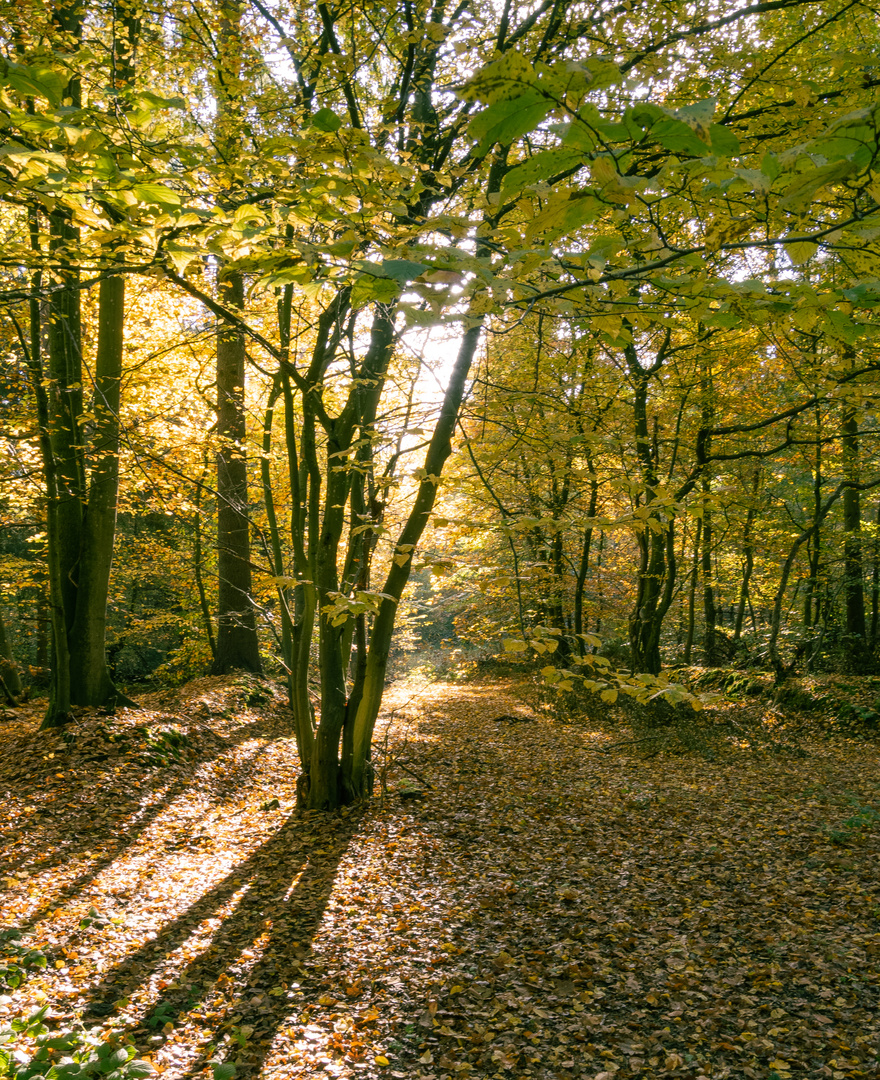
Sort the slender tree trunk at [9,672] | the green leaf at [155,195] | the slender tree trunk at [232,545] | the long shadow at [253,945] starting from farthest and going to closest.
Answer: the slender tree trunk at [9,672]
the slender tree trunk at [232,545]
the long shadow at [253,945]
the green leaf at [155,195]

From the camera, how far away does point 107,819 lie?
577 cm

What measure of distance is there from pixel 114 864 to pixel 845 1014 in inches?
203

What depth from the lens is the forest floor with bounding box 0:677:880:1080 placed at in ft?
10.3

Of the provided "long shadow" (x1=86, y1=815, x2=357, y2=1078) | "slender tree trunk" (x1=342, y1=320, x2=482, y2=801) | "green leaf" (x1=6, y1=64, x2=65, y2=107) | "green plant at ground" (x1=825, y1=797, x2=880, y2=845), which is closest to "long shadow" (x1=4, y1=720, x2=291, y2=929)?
"long shadow" (x1=86, y1=815, x2=357, y2=1078)

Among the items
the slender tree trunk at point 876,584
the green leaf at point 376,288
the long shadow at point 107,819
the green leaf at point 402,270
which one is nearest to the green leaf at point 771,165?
the green leaf at point 402,270

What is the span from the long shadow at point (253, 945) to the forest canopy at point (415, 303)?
3.30 ft

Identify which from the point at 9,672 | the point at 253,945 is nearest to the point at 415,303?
the point at 253,945

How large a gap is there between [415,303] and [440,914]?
4.28 m

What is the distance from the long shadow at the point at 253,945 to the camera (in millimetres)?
3293

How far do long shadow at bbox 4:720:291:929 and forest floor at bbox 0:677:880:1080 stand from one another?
3cm

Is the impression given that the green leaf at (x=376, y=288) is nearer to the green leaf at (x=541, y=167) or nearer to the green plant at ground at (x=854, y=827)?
the green leaf at (x=541, y=167)

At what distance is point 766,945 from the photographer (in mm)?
3971

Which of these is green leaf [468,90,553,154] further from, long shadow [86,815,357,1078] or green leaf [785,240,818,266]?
long shadow [86,815,357,1078]

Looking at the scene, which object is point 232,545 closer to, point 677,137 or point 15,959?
point 15,959
